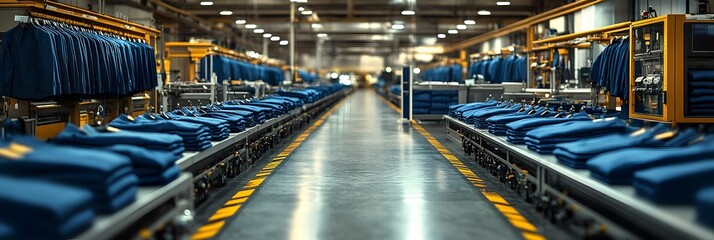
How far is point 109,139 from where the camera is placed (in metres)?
5.64

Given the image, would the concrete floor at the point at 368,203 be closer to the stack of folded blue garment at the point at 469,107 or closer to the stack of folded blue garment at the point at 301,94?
the stack of folded blue garment at the point at 469,107

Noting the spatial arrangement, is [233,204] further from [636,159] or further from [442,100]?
[442,100]

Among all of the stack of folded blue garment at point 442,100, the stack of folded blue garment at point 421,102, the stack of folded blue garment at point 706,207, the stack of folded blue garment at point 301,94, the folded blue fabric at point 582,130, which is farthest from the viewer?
the stack of folded blue garment at point 421,102

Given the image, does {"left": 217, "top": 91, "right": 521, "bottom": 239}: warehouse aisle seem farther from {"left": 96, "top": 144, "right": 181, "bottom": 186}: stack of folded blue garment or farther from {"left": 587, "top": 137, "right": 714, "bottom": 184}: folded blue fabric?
{"left": 587, "top": 137, "right": 714, "bottom": 184}: folded blue fabric

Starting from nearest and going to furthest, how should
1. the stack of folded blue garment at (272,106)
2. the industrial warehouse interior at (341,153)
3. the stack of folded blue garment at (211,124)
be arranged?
the industrial warehouse interior at (341,153)
the stack of folded blue garment at (211,124)
the stack of folded blue garment at (272,106)

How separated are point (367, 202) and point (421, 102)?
14547mm

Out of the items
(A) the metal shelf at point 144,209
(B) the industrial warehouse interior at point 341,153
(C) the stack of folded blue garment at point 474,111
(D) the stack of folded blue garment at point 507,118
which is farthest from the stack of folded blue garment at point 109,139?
(C) the stack of folded blue garment at point 474,111

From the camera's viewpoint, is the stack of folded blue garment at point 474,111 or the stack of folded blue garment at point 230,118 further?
the stack of folded blue garment at point 474,111

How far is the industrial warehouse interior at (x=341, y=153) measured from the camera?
4320 mm

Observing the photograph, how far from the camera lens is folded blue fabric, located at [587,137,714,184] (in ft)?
15.6

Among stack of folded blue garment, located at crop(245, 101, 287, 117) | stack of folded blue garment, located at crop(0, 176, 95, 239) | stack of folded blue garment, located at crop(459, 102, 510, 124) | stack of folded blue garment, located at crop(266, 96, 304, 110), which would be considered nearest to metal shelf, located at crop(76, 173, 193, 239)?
stack of folded blue garment, located at crop(0, 176, 95, 239)

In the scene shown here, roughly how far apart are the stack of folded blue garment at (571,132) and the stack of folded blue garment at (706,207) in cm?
286

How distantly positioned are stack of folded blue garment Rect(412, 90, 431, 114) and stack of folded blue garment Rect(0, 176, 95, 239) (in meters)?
18.4

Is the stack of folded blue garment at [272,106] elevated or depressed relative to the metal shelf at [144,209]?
elevated
